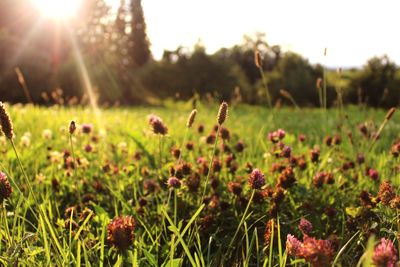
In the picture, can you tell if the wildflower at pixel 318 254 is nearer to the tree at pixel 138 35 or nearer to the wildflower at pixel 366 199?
the wildflower at pixel 366 199

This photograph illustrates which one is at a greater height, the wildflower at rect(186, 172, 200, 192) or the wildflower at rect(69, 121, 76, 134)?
the wildflower at rect(69, 121, 76, 134)

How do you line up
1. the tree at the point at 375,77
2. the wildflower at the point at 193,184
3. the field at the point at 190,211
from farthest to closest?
1. the tree at the point at 375,77
2. the wildflower at the point at 193,184
3. the field at the point at 190,211

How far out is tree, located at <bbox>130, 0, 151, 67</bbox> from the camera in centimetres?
3662

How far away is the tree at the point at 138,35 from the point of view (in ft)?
120

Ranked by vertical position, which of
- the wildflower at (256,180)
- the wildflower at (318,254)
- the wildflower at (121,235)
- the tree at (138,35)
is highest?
the tree at (138,35)

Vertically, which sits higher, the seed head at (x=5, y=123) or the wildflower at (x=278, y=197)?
the seed head at (x=5, y=123)

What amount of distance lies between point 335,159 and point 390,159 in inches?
14.0

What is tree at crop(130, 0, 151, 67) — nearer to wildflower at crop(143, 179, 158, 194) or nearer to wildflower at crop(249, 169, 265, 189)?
wildflower at crop(143, 179, 158, 194)

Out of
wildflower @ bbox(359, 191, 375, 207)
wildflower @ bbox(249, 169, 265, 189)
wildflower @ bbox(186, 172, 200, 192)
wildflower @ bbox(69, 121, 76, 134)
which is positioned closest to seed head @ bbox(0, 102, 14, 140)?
wildflower @ bbox(69, 121, 76, 134)

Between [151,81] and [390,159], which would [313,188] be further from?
[151,81]

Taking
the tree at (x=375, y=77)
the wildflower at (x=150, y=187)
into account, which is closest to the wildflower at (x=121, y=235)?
the wildflower at (x=150, y=187)

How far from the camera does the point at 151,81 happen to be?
21.7 metres

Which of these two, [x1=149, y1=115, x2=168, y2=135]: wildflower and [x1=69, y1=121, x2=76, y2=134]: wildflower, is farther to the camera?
[x1=149, y1=115, x2=168, y2=135]: wildflower

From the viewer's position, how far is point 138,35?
36.8 meters
